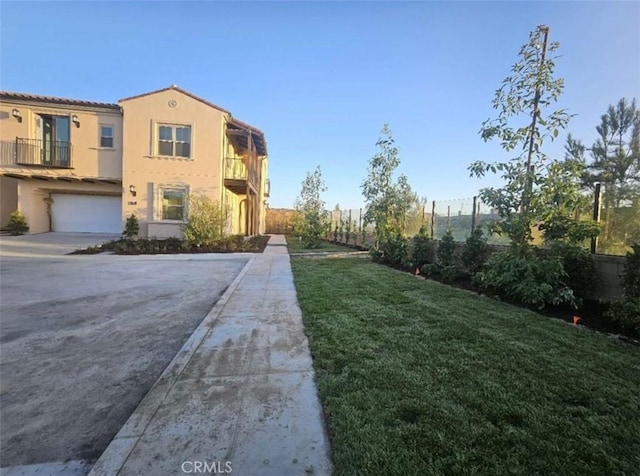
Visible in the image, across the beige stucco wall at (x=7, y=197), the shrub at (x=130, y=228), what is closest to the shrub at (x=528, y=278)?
the shrub at (x=130, y=228)

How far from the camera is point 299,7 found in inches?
318

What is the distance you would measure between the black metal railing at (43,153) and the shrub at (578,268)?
18.7 metres

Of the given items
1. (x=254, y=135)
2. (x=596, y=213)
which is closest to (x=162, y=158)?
(x=254, y=135)

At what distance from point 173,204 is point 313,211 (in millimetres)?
6962

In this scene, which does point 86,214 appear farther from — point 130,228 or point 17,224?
point 130,228

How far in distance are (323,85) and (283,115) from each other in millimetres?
4621

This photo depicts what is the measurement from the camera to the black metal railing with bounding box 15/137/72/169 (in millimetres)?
14844

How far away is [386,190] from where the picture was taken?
10.9 m

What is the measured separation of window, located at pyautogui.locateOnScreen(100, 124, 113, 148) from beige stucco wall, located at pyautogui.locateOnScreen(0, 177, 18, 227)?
22.8 feet

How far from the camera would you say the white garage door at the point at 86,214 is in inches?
687

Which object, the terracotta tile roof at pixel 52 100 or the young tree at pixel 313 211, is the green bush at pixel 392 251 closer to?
the young tree at pixel 313 211

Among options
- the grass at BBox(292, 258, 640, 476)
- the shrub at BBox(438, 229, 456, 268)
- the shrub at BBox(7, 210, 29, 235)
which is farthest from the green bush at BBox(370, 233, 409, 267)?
the shrub at BBox(7, 210, 29, 235)

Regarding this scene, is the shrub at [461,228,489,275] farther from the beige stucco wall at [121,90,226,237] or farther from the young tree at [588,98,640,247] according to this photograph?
the beige stucco wall at [121,90,226,237]

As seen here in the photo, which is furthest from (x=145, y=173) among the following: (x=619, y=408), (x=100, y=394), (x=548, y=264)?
(x=619, y=408)
